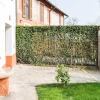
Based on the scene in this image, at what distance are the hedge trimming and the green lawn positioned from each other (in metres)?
7.75

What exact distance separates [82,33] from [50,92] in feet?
32.4

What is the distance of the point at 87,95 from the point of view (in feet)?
37.3

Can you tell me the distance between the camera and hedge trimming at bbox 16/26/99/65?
69.9ft

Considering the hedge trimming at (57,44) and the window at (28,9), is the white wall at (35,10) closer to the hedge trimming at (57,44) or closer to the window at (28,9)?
the window at (28,9)

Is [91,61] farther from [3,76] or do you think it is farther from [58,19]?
[58,19]

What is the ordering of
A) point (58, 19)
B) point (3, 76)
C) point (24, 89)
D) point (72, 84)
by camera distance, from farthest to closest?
1. point (58, 19)
2. point (72, 84)
3. point (24, 89)
4. point (3, 76)

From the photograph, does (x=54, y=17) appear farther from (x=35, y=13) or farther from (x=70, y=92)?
(x=70, y=92)

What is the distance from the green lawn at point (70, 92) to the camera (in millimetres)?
11109

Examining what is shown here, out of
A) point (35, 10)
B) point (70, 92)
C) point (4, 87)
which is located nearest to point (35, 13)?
point (35, 10)

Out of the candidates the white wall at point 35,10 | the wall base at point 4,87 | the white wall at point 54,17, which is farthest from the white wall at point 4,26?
the white wall at point 54,17

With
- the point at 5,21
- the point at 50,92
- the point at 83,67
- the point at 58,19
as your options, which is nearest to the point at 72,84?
the point at 50,92

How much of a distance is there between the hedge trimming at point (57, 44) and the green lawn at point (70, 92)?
305 inches

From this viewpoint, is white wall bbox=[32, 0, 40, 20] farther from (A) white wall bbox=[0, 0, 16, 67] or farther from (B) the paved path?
(A) white wall bbox=[0, 0, 16, 67]

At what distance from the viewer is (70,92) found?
1191cm
